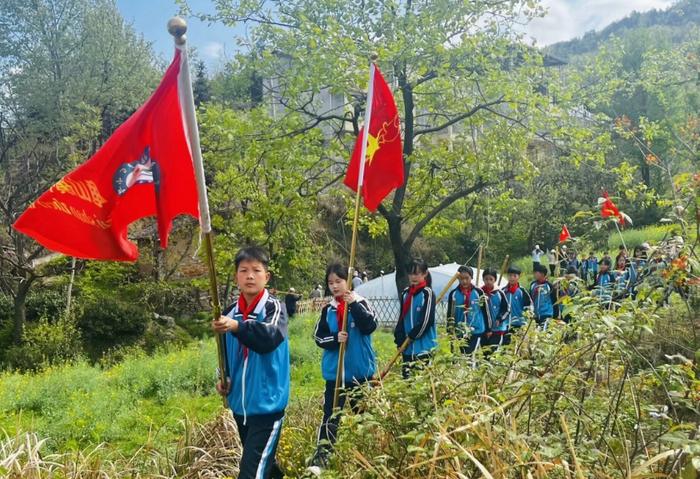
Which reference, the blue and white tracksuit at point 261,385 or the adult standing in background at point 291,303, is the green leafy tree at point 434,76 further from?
the adult standing in background at point 291,303

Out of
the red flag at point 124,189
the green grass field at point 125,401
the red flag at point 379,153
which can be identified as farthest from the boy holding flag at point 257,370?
the red flag at point 379,153

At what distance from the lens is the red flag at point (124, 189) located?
295 centimetres

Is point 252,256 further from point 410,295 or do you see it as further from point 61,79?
point 61,79

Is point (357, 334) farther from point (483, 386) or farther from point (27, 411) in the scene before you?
point (27, 411)

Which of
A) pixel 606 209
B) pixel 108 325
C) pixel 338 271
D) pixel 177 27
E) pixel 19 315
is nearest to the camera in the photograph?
pixel 177 27

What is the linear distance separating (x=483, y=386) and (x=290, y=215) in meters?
6.83

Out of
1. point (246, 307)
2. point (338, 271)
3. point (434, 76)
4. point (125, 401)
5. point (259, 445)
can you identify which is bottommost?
point (125, 401)

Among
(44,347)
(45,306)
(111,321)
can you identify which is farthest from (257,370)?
(45,306)

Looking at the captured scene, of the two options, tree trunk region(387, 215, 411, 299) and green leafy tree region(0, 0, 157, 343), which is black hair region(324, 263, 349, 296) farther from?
green leafy tree region(0, 0, 157, 343)

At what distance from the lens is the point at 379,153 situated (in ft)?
17.4

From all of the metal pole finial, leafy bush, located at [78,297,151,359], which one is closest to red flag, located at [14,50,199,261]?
the metal pole finial

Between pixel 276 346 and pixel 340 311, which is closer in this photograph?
pixel 276 346

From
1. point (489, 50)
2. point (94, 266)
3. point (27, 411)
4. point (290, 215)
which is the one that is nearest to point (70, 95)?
point (94, 266)

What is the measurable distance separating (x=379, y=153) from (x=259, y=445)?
2.71 metres
